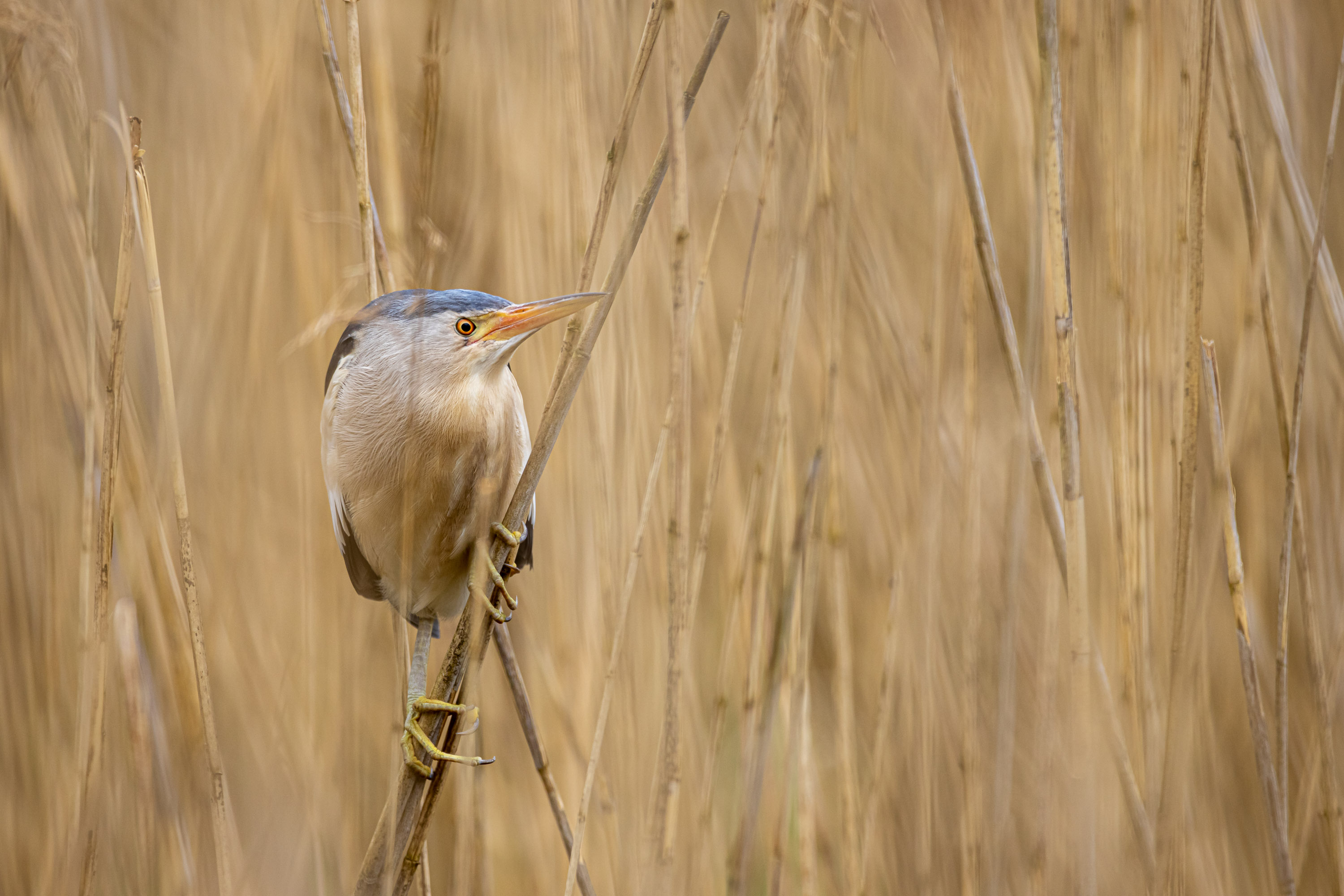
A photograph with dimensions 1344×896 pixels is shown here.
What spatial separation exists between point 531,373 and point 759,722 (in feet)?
2.27

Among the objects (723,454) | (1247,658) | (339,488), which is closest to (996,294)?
(723,454)

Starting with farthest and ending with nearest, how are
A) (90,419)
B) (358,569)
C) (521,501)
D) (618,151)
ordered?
(358,569), (90,419), (521,501), (618,151)

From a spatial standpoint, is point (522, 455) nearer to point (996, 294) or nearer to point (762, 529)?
point (762, 529)

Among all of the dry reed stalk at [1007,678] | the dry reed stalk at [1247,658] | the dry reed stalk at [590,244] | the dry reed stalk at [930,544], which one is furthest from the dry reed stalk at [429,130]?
the dry reed stalk at [1247,658]

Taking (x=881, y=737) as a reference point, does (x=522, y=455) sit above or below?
above

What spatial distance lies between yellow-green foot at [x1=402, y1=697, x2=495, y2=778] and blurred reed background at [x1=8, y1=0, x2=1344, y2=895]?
0.07 m

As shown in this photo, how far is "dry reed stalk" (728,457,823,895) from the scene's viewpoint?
1.25 m

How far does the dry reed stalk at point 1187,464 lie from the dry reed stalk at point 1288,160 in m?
0.20

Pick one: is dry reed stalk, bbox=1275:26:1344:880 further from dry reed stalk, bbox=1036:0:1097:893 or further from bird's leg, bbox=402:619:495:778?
bird's leg, bbox=402:619:495:778

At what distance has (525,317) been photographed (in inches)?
47.8

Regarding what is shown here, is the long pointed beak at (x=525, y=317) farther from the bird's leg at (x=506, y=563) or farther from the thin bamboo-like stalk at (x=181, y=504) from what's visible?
the thin bamboo-like stalk at (x=181, y=504)

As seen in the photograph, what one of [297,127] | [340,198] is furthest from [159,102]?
[340,198]

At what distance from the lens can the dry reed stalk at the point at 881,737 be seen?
1215 millimetres

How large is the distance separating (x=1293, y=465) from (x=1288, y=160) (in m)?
0.39
